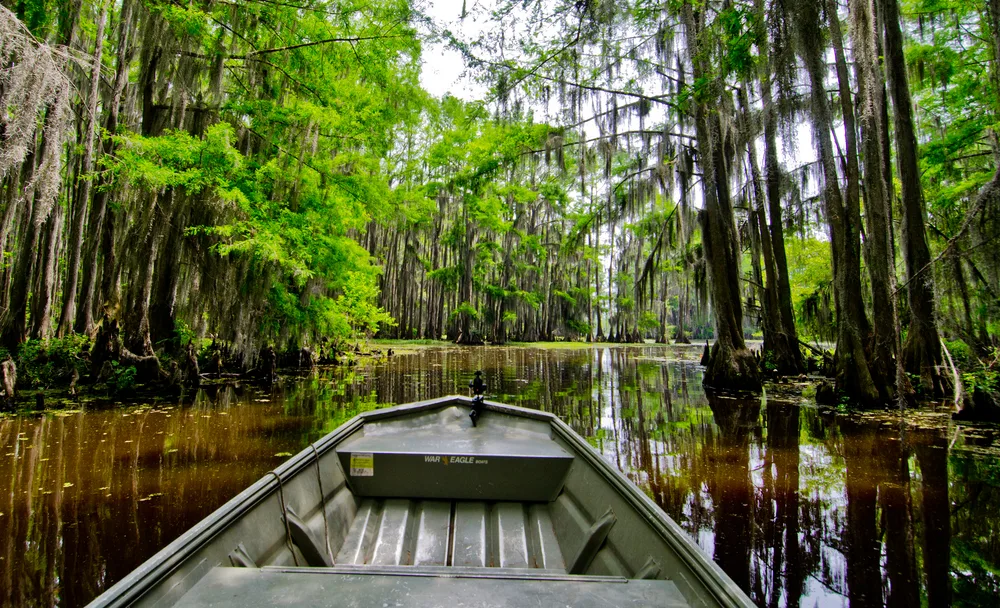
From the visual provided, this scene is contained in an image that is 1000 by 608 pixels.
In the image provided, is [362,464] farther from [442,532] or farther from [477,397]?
[477,397]

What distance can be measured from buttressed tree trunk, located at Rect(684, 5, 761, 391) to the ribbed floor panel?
8363 mm

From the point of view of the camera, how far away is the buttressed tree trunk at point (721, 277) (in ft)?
32.8

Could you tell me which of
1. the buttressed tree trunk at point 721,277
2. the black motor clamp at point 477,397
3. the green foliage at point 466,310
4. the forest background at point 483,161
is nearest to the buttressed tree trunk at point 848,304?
the forest background at point 483,161

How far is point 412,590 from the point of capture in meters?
1.71

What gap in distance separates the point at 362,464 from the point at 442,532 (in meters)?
0.81

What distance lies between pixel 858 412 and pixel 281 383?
11724 mm

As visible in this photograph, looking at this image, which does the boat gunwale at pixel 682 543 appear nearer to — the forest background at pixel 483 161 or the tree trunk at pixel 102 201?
the forest background at pixel 483 161

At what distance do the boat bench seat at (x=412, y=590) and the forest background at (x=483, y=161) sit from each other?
5.06m

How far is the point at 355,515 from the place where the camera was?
321cm

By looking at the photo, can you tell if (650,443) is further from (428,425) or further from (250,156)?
(250,156)

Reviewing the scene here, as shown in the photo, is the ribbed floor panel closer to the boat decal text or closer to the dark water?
the boat decal text

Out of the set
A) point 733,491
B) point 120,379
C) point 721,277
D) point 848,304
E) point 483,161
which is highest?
point 483,161

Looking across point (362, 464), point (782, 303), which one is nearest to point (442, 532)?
point (362, 464)

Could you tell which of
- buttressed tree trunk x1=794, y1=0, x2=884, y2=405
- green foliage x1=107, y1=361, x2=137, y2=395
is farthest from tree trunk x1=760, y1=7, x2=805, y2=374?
green foliage x1=107, y1=361, x2=137, y2=395
